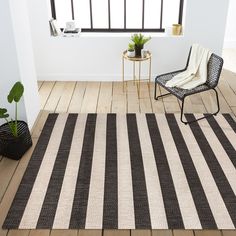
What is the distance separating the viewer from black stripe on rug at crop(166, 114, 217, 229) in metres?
2.36

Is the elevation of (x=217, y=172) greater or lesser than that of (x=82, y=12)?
lesser

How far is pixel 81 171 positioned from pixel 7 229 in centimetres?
79

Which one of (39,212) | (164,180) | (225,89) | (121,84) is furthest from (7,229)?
(225,89)

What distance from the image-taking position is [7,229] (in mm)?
2283

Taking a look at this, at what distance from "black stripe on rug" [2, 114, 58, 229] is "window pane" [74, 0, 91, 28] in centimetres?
179

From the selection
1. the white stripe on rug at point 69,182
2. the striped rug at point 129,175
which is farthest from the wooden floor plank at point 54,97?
the white stripe on rug at point 69,182

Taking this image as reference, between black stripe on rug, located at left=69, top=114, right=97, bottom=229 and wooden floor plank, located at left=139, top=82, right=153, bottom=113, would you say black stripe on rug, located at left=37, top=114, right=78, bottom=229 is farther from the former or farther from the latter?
wooden floor plank, located at left=139, top=82, right=153, bottom=113

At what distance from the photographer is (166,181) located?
272 cm

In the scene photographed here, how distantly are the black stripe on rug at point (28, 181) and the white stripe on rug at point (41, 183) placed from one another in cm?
3

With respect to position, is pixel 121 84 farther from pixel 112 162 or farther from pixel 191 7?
pixel 112 162

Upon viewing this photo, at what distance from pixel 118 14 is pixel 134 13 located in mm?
231

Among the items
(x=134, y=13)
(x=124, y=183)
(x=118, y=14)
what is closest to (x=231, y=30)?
(x=134, y=13)

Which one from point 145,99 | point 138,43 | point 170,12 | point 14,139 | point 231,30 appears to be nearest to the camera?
point 14,139

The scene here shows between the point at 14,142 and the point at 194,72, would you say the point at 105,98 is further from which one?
the point at 14,142
